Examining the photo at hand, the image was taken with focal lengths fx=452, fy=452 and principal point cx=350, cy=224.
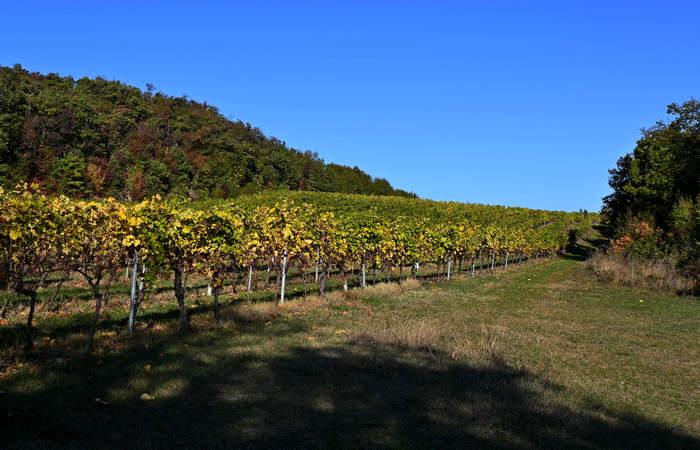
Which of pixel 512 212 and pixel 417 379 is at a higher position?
pixel 512 212

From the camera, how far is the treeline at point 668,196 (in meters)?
26.2

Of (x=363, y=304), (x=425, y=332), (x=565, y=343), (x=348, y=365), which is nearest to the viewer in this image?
(x=348, y=365)

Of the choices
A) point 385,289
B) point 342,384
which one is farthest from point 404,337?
point 385,289

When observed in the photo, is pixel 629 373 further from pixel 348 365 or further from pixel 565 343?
pixel 348 365

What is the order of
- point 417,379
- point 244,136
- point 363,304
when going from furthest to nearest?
point 244,136 < point 363,304 < point 417,379

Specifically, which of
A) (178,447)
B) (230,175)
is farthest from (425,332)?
(230,175)

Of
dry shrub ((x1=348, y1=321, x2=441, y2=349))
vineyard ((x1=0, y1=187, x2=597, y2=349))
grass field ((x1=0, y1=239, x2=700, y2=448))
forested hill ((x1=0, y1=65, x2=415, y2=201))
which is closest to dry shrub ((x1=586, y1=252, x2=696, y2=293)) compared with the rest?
vineyard ((x1=0, y1=187, x2=597, y2=349))

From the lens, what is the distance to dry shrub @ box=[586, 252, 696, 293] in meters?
22.8

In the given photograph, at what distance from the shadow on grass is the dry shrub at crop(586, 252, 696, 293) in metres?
19.8

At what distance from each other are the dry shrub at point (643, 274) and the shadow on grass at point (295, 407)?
19.8m

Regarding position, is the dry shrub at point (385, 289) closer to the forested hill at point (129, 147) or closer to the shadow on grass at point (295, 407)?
the shadow on grass at point (295, 407)

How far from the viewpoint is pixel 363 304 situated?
49.0ft

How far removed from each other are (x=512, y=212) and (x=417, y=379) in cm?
7818

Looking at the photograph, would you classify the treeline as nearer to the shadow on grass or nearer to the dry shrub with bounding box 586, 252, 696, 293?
the dry shrub with bounding box 586, 252, 696, 293
